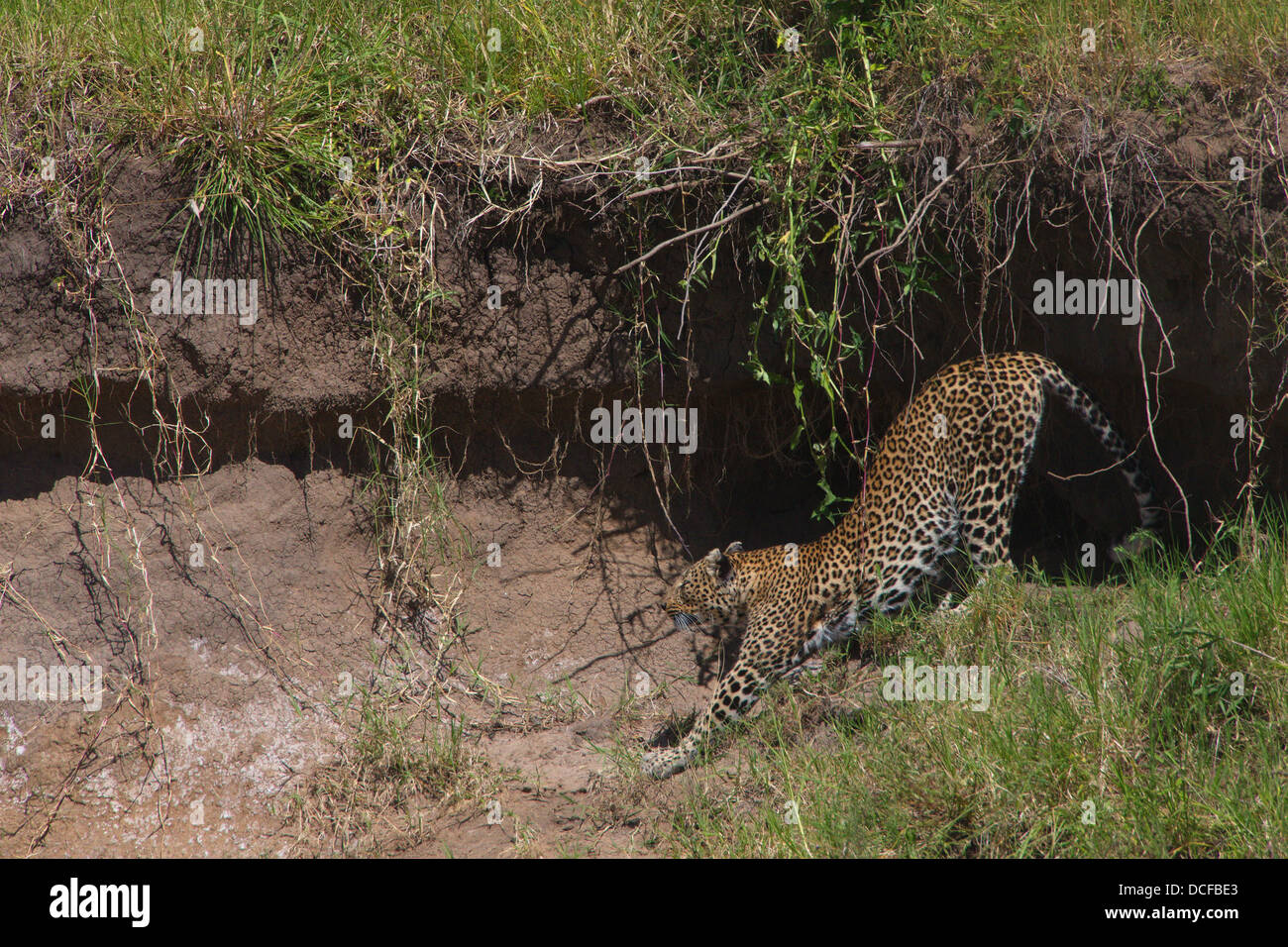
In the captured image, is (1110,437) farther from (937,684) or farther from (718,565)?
(718,565)

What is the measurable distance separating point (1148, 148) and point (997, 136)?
724 mm

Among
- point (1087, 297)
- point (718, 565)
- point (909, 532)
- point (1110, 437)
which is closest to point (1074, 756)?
point (909, 532)

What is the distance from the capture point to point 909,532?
5.98 meters

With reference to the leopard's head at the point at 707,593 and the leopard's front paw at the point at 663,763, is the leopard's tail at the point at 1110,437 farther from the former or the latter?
the leopard's front paw at the point at 663,763

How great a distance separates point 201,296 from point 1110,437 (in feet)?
16.3

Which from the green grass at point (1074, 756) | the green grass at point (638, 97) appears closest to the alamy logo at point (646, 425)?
the green grass at point (638, 97)

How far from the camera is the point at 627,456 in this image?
261 inches

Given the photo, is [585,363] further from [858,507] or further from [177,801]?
[177,801]

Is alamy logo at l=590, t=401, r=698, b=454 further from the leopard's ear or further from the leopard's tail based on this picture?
the leopard's tail

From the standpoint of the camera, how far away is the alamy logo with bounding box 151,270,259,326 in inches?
234

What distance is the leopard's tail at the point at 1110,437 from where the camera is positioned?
18.9 feet

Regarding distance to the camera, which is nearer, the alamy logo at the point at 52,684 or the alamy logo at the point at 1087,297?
the alamy logo at the point at 1087,297

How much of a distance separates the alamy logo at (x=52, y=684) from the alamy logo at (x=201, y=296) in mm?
1995

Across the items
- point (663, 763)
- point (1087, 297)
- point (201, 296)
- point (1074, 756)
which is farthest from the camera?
point (201, 296)
